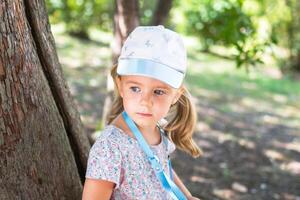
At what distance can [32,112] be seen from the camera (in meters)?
1.95

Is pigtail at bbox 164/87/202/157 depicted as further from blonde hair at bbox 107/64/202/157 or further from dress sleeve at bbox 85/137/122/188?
dress sleeve at bbox 85/137/122/188

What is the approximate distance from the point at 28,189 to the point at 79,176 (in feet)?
1.18

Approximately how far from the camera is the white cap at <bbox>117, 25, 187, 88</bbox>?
1.92m

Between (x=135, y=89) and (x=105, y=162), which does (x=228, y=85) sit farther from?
(x=105, y=162)

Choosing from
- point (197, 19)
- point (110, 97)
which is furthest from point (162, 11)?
point (197, 19)

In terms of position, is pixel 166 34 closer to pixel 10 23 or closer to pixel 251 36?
pixel 10 23

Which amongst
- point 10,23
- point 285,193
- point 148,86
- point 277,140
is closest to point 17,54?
point 10,23

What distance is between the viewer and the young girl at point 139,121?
1913mm

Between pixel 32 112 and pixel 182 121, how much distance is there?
2.64ft

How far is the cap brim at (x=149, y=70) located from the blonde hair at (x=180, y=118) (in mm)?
369

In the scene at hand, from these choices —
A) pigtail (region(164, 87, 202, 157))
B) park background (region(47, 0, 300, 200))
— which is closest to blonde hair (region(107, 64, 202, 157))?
pigtail (region(164, 87, 202, 157))

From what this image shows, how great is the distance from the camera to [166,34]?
199cm

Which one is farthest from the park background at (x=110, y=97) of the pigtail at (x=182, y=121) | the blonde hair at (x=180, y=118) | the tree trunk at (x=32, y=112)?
the pigtail at (x=182, y=121)

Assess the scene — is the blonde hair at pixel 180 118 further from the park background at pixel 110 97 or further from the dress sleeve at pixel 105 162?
the dress sleeve at pixel 105 162
